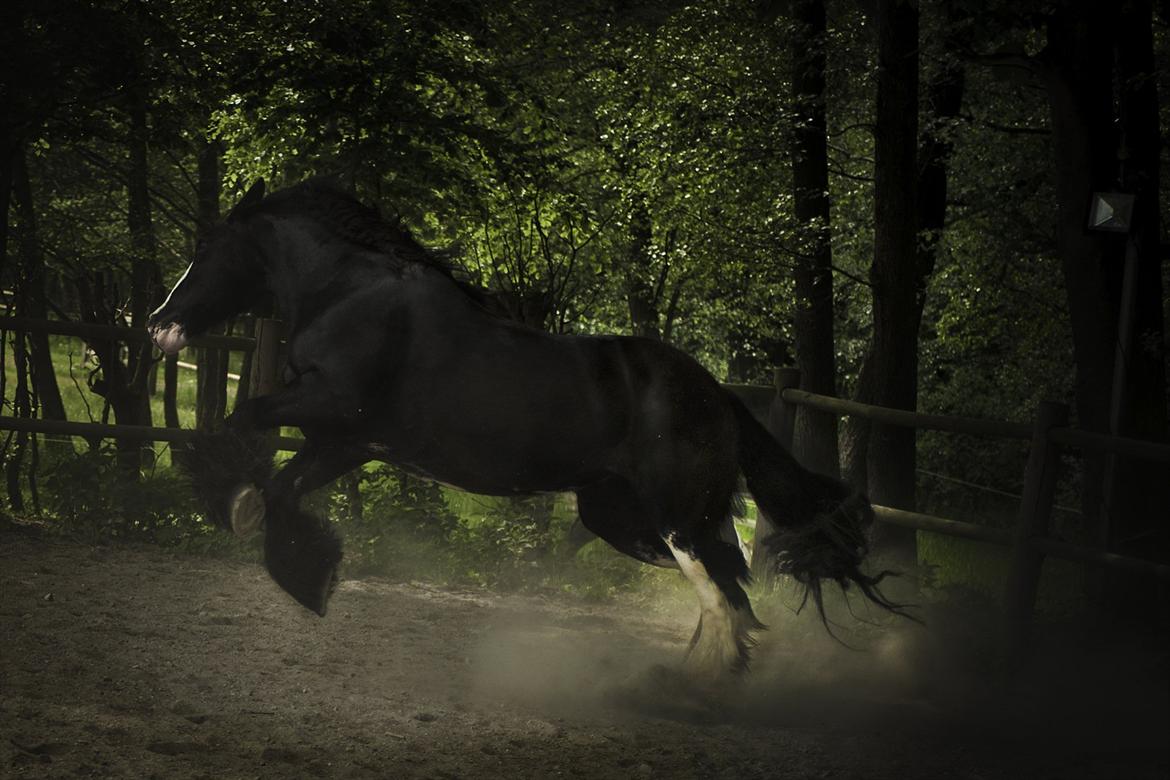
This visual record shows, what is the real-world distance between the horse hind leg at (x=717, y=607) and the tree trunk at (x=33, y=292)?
6.26 m

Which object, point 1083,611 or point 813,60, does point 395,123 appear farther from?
point 1083,611

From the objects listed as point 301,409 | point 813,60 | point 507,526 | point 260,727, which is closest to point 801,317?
point 813,60

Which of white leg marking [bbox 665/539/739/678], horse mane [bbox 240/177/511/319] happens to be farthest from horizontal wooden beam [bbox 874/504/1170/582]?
horse mane [bbox 240/177/511/319]

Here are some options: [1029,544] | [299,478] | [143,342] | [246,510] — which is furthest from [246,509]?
[1029,544]

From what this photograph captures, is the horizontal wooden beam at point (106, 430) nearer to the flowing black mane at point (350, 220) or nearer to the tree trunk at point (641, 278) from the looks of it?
the flowing black mane at point (350, 220)

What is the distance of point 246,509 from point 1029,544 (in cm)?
396

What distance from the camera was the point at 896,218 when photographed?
8742mm

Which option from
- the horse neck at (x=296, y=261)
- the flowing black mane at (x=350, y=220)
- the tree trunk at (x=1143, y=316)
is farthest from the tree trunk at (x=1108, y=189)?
the horse neck at (x=296, y=261)

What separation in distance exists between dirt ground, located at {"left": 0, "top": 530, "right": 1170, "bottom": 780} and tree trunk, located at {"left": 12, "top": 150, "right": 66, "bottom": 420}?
2901 millimetres

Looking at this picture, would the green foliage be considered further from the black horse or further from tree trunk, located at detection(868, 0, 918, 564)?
tree trunk, located at detection(868, 0, 918, 564)

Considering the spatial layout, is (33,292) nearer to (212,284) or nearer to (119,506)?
(119,506)

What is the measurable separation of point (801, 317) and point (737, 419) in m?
5.03

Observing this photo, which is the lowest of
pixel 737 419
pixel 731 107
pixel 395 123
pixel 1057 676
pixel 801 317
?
pixel 1057 676

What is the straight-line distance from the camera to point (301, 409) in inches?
224
